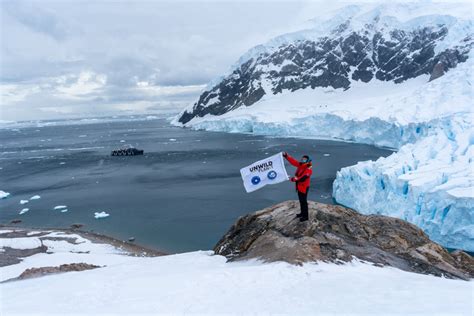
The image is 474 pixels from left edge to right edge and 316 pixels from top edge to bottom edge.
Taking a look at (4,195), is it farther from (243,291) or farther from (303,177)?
(243,291)

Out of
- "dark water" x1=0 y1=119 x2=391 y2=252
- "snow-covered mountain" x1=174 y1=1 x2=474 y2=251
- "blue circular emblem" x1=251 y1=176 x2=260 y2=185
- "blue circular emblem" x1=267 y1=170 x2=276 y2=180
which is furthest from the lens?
"dark water" x1=0 y1=119 x2=391 y2=252

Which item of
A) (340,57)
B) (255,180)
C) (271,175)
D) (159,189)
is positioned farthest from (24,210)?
(340,57)

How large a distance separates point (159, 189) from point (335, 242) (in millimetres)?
33577

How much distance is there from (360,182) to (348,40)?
112194mm

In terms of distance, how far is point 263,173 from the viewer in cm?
1116

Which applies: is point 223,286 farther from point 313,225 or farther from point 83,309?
point 313,225

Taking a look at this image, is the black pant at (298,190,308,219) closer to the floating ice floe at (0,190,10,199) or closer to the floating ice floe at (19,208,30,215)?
the floating ice floe at (19,208,30,215)

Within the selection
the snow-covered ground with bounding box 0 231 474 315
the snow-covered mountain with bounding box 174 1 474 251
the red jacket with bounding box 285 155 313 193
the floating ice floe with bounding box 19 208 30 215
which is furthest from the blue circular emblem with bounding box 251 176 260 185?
the floating ice floe with bounding box 19 208 30 215

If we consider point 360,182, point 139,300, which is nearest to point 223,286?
point 139,300

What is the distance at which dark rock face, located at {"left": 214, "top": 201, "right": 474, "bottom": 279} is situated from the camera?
9094 millimetres

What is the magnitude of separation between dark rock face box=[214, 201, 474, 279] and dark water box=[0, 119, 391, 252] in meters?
14.0

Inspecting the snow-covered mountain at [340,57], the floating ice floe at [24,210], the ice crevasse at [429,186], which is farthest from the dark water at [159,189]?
the snow-covered mountain at [340,57]

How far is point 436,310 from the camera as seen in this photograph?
19.1ft

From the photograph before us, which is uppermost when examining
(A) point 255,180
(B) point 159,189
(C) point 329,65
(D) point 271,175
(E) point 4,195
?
(C) point 329,65
